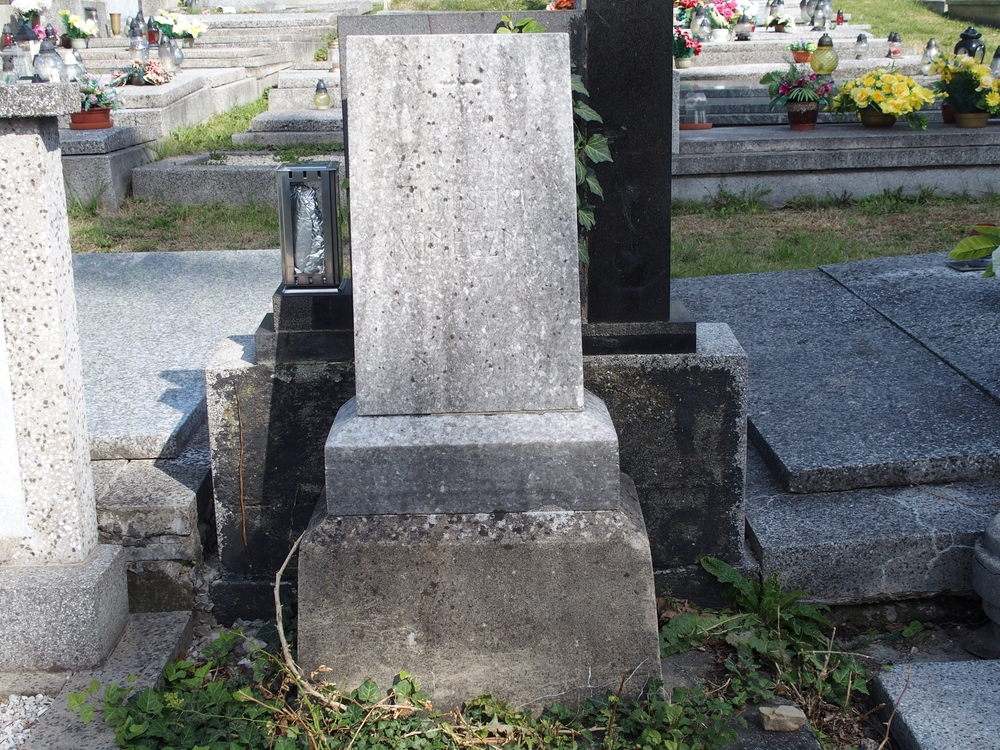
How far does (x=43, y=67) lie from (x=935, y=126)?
713 centimetres

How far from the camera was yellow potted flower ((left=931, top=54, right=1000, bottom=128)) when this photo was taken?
7863 millimetres

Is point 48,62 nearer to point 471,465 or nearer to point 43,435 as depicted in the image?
point 43,435

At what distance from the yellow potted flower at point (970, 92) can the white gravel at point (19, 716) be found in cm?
784

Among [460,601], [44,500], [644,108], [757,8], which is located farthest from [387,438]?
[757,8]

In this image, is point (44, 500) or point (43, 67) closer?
point (44, 500)

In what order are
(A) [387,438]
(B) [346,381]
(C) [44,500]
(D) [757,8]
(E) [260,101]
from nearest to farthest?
(A) [387,438] → (C) [44,500] → (B) [346,381] → (E) [260,101] → (D) [757,8]

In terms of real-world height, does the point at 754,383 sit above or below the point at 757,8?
below

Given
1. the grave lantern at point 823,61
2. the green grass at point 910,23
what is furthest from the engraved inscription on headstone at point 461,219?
the green grass at point 910,23

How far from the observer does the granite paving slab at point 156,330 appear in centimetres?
295

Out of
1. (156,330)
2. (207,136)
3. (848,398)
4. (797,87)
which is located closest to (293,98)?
(207,136)

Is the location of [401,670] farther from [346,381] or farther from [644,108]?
[644,108]

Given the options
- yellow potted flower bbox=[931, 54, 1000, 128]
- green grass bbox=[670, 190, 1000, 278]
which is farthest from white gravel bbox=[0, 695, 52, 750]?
yellow potted flower bbox=[931, 54, 1000, 128]

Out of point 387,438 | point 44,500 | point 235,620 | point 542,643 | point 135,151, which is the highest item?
point 135,151

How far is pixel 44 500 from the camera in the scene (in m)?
2.30
